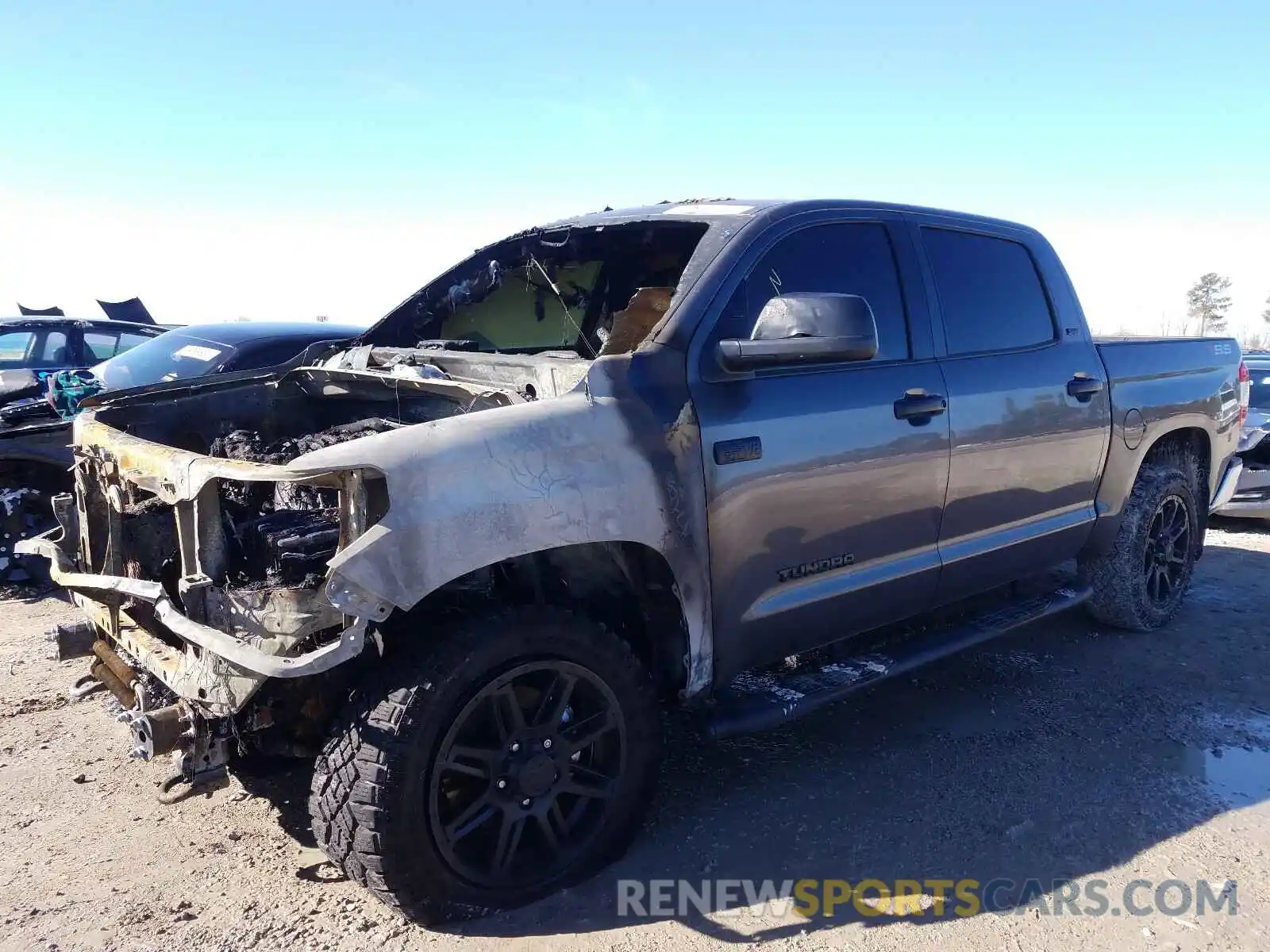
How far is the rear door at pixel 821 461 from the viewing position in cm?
285

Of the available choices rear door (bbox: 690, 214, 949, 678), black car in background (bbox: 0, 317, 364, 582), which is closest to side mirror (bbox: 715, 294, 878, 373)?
rear door (bbox: 690, 214, 949, 678)

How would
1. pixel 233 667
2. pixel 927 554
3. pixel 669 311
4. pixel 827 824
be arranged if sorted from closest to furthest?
pixel 233 667
pixel 669 311
pixel 827 824
pixel 927 554

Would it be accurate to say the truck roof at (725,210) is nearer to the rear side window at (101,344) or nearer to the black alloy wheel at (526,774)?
the black alloy wheel at (526,774)

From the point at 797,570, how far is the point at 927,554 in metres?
0.74

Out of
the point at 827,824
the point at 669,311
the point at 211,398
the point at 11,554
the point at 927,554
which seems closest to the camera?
the point at 669,311

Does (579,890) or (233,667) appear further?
(579,890)

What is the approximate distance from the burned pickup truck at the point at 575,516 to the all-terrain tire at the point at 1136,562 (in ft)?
2.09

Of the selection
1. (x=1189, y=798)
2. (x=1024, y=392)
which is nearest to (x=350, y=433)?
(x=1024, y=392)

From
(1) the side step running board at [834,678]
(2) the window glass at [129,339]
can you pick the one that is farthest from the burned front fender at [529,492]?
(2) the window glass at [129,339]

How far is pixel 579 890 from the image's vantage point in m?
2.71

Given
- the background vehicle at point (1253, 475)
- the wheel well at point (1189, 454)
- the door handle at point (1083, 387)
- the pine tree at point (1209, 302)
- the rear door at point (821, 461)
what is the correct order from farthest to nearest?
the pine tree at point (1209, 302), the background vehicle at point (1253, 475), the wheel well at point (1189, 454), the door handle at point (1083, 387), the rear door at point (821, 461)

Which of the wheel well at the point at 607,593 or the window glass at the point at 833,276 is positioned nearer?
the wheel well at the point at 607,593

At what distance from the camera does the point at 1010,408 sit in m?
3.72

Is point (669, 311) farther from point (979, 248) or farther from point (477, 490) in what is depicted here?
point (979, 248)
